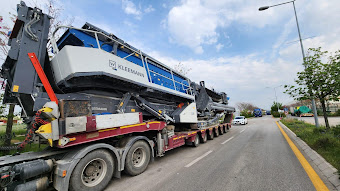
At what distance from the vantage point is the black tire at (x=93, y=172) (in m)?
3.17

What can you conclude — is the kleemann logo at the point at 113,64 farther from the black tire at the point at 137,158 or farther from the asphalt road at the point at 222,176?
the asphalt road at the point at 222,176

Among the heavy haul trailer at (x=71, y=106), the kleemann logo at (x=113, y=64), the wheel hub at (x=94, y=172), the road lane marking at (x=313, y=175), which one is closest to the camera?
the heavy haul trailer at (x=71, y=106)

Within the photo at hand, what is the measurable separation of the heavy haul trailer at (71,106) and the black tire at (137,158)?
26mm

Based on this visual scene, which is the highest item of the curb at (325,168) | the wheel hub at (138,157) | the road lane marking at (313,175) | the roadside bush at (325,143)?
the wheel hub at (138,157)

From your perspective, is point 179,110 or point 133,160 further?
point 179,110

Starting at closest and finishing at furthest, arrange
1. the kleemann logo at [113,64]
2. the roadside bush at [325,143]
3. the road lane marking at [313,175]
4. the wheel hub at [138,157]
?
the road lane marking at [313,175] → the kleemann logo at [113,64] → the wheel hub at [138,157] → the roadside bush at [325,143]

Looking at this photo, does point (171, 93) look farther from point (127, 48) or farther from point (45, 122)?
point (45, 122)

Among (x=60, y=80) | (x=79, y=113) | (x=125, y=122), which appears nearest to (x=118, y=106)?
(x=125, y=122)

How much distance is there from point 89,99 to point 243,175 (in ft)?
Result: 15.0

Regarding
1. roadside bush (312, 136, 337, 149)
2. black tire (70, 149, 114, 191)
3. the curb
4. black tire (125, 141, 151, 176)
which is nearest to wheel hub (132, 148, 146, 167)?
black tire (125, 141, 151, 176)

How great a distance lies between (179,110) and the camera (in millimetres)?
7434

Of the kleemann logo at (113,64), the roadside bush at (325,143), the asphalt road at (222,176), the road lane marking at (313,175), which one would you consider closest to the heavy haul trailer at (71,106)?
the kleemann logo at (113,64)

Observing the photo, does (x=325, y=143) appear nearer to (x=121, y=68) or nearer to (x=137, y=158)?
(x=137, y=158)

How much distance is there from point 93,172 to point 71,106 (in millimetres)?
1623
